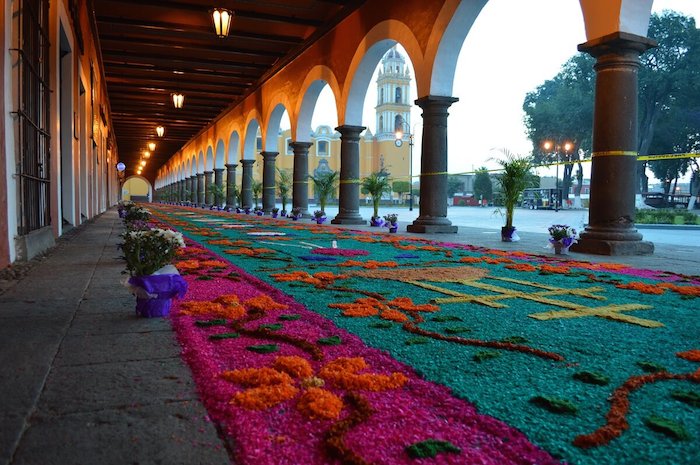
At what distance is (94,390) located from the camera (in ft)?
5.13

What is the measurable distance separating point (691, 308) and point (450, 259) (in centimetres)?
241

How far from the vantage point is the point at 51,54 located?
6742 millimetres

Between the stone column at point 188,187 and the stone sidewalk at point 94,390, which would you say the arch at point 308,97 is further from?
the stone column at point 188,187

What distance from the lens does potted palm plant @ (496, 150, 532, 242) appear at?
7324 mm

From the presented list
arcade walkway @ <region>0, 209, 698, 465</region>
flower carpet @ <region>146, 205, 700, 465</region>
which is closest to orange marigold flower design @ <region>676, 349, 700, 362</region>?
flower carpet @ <region>146, 205, 700, 465</region>

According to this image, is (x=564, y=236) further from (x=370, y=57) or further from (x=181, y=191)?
(x=181, y=191)

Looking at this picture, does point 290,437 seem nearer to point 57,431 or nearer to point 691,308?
point 57,431

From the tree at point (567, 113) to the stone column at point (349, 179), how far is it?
772 inches

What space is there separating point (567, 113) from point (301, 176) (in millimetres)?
20717

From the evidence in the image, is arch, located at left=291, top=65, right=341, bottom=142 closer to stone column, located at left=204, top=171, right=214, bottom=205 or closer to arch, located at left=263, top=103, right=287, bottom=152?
arch, located at left=263, top=103, right=287, bottom=152

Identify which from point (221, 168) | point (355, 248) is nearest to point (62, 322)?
point (355, 248)

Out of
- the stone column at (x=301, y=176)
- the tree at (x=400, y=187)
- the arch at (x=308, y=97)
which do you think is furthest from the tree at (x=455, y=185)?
the stone column at (x=301, y=176)

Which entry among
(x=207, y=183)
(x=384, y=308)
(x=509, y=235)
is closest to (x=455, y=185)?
(x=207, y=183)

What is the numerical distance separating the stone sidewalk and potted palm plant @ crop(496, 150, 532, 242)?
565cm
